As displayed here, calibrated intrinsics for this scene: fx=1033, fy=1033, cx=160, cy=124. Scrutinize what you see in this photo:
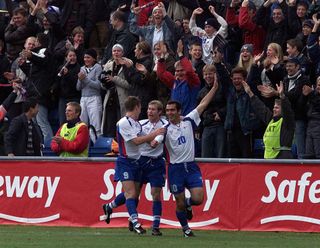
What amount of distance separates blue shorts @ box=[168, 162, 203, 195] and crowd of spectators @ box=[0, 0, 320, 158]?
303 cm

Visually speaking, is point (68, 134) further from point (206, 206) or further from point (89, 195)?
point (206, 206)

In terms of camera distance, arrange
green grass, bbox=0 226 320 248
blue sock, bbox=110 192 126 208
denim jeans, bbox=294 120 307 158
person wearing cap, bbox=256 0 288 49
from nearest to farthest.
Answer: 1. green grass, bbox=0 226 320 248
2. blue sock, bbox=110 192 126 208
3. denim jeans, bbox=294 120 307 158
4. person wearing cap, bbox=256 0 288 49

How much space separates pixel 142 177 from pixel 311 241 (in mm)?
2994

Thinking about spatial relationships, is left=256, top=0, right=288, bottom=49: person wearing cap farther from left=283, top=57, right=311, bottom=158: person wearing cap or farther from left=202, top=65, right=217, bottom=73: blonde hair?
left=202, top=65, right=217, bottom=73: blonde hair

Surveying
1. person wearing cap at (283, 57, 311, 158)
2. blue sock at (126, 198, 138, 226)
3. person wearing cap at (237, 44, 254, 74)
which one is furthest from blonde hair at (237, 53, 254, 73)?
blue sock at (126, 198, 138, 226)

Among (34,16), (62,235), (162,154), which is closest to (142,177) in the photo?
(162,154)

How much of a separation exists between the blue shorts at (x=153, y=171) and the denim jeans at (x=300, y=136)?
3.53m

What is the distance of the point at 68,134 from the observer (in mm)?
20109

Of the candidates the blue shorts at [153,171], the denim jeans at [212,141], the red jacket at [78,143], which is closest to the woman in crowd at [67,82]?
→ the red jacket at [78,143]

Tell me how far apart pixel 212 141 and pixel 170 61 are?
1.89 metres

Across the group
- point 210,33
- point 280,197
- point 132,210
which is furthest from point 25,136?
point 280,197

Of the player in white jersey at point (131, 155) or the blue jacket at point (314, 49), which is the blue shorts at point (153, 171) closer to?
the player in white jersey at point (131, 155)

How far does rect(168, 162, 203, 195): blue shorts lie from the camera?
16.6m

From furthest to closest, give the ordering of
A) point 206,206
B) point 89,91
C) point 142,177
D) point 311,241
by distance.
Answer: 1. point 89,91
2. point 206,206
3. point 142,177
4. point 311,241
